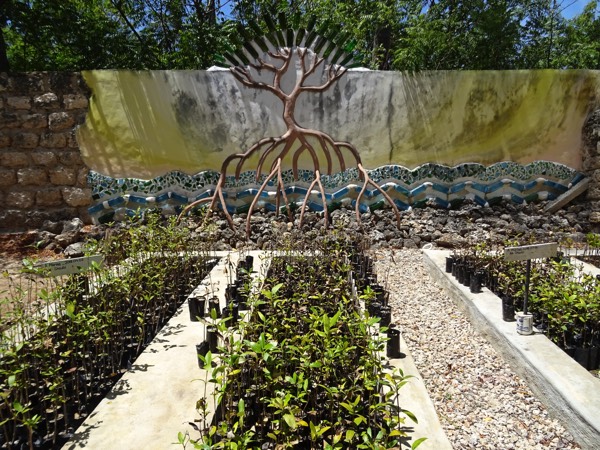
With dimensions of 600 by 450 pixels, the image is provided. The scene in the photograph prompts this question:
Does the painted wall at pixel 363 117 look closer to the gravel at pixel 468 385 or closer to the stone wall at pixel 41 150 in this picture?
the stone wall at pixel 41 150

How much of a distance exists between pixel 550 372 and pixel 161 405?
2223 millimetres

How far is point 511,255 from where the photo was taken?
2855mm

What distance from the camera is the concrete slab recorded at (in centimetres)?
203

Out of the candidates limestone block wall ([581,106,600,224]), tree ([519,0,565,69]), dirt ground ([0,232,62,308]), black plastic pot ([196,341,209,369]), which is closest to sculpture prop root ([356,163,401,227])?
limestone block wall ([581,106,600,224])

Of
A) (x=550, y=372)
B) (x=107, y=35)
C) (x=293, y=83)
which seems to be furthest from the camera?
(x=107, y=35)

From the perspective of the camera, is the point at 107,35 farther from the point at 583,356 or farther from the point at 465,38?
the point at 583,356

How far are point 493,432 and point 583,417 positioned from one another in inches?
17.3

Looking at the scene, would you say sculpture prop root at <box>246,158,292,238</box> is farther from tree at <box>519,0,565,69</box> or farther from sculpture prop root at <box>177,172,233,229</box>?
tree at <box>519,0,565,69</box>

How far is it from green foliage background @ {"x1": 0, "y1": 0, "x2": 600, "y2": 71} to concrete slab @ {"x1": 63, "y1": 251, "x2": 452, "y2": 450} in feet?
17.5

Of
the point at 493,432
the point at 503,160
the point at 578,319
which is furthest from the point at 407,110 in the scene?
the point at 493,432

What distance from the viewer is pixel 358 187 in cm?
682

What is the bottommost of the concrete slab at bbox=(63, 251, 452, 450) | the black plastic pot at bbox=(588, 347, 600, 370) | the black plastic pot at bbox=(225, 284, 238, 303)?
the black plastic pot at bbox=(588, 347, 600, 370)

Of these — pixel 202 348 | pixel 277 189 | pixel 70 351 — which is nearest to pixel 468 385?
pixel 202 348

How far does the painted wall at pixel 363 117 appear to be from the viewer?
6535 millimetres
